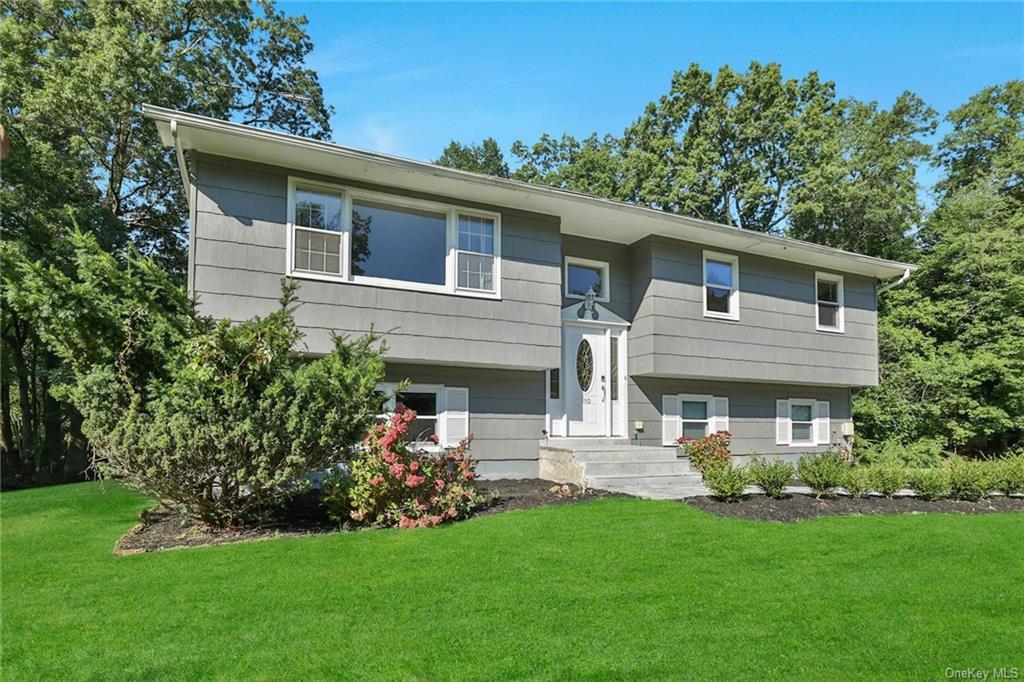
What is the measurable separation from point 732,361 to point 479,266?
5603mm

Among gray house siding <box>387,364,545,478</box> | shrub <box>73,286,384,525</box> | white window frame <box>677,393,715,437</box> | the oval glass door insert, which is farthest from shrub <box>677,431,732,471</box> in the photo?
shrub <box>73,286,384,525</box>

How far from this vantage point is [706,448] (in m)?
11.2

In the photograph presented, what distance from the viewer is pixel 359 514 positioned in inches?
252

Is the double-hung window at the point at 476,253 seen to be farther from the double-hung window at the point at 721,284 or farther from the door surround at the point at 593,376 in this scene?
the double-hung window at the point at 721,284

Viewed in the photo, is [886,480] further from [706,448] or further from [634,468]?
[634,468]

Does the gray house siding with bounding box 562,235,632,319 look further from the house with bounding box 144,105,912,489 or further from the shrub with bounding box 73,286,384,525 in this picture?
the shrub with bounding box 73,286,384,525

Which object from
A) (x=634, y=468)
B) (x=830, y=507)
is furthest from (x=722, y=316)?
(x=830, y=507)

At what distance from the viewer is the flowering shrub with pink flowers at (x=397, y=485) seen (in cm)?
637

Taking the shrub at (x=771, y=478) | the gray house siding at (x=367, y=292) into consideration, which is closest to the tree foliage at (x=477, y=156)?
the gray house siding at (x=367, y=292)

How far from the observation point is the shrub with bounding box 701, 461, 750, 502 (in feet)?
25.0

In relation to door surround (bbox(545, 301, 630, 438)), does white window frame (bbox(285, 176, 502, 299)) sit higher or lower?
higher

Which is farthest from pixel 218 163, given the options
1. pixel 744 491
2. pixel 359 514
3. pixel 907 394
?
pixel 907 394

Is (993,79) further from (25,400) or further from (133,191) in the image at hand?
(25,400)
